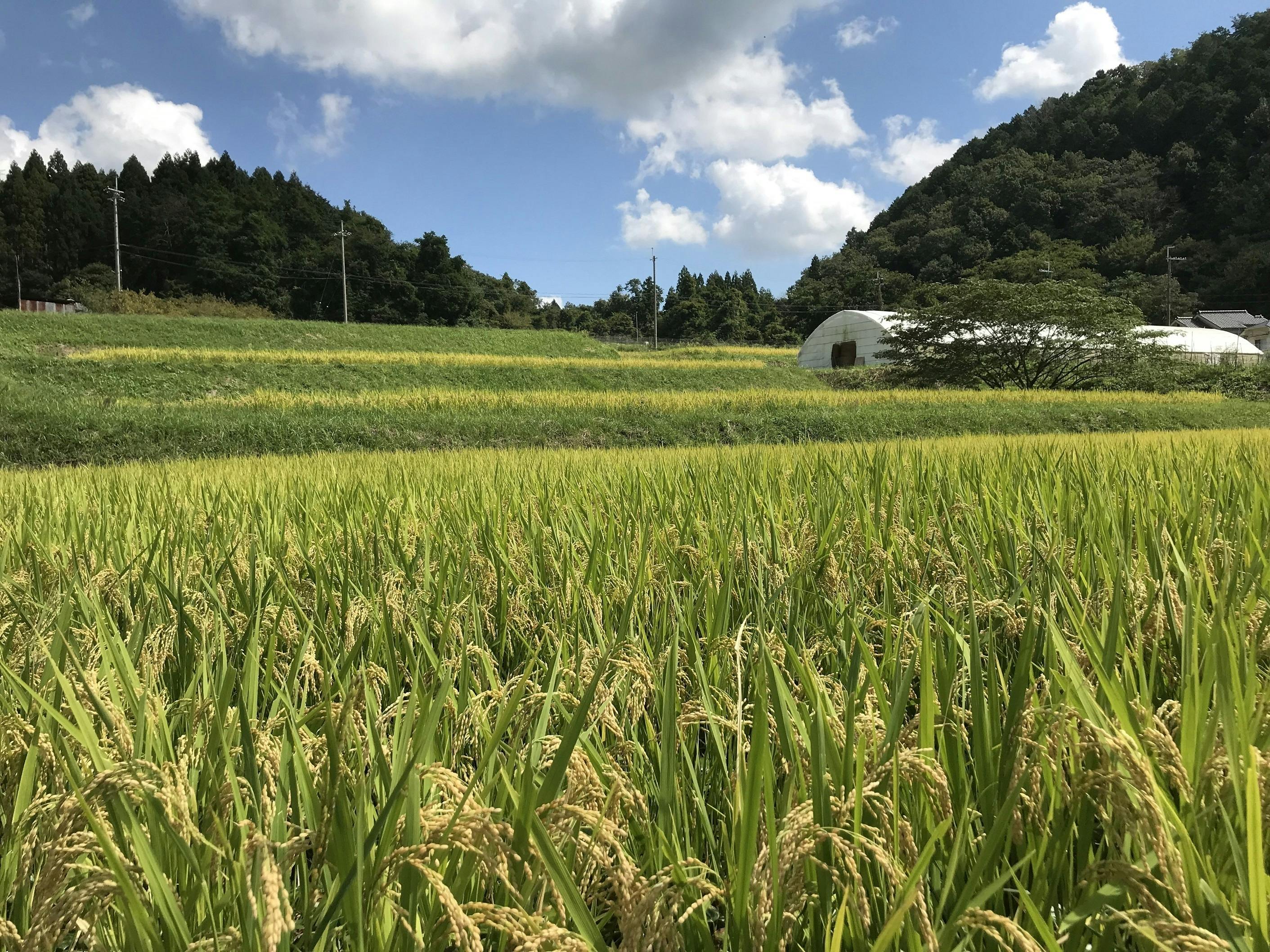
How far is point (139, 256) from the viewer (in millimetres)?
54094

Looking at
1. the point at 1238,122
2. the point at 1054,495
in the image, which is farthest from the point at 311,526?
the point at 1238,122

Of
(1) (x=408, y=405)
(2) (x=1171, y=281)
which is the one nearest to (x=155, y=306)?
(1) (x=408, y=405)

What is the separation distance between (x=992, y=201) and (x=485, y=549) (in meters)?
65.7

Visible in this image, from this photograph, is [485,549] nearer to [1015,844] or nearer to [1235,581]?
[1015,844]

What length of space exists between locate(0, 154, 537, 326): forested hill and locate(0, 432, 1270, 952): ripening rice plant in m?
53.1

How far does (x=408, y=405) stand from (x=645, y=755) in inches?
508

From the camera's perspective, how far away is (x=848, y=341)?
34.3 m

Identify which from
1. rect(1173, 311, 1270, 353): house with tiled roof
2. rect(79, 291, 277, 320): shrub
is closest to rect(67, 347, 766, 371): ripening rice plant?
rect(79, 291, 277, 320): shrub

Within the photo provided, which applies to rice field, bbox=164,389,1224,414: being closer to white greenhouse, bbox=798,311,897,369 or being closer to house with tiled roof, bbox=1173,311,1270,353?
white greenhouse, bbox=798,311,897,369

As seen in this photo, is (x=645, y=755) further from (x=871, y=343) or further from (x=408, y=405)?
(x=871, y=343)

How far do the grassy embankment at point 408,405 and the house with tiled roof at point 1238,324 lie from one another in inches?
Result: 1401

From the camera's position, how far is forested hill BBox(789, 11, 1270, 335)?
4428 centimetres

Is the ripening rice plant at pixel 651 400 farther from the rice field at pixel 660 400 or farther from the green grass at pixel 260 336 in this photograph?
the green grass at pixel 260 336

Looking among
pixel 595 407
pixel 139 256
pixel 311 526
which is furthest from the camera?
pixel 139 256
